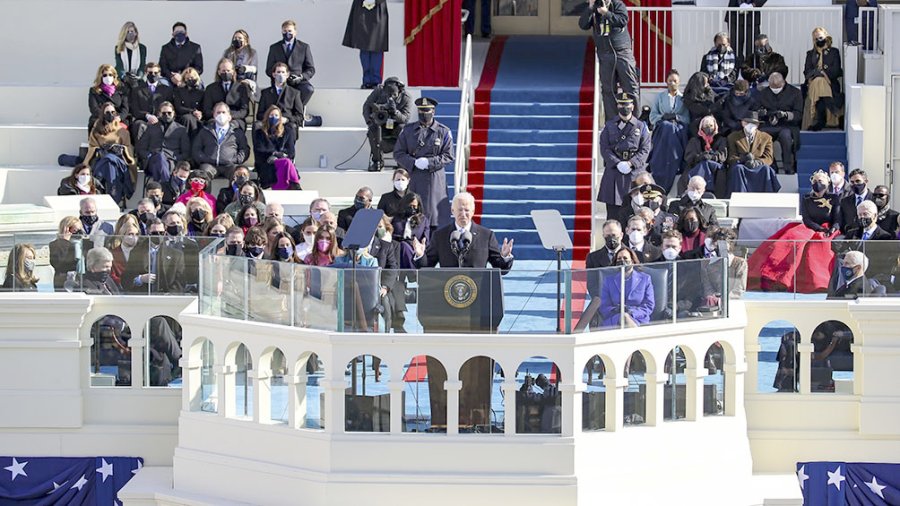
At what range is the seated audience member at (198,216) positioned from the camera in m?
26.8

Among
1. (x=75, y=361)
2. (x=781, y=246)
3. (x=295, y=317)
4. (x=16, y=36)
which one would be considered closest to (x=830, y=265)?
(x=781, y=246)

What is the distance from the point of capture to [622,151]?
2911cm

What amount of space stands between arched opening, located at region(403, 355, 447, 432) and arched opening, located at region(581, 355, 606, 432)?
129 centimetres

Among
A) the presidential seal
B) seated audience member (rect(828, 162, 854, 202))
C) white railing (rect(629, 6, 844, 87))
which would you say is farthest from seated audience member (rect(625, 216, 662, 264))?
white railing (rect(629, 6, 844, 87))

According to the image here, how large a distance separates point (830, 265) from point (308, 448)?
18.8ft

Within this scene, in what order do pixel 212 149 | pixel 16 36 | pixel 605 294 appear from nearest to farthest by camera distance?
pixel 605 294
pixel 212 149
pixel 16 36

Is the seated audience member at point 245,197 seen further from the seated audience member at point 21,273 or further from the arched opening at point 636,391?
the arched opening at point 636,391

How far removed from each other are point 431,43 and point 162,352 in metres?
8.82

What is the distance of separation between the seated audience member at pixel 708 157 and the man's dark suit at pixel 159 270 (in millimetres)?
6737

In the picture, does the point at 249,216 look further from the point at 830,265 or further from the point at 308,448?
the point at 830,265

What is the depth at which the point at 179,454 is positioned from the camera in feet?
80.9

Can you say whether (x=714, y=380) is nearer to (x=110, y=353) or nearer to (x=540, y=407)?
(x=540, y=407)

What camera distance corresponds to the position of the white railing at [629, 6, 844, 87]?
1284 inches

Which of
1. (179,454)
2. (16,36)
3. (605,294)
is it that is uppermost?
(16,36)
